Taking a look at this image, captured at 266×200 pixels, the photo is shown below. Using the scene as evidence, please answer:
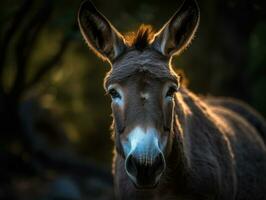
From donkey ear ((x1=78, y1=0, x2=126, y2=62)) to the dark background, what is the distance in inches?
138

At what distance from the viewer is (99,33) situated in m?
6.80

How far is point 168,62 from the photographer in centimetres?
657

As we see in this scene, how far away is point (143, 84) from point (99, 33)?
105cm

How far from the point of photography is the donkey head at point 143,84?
5672mm

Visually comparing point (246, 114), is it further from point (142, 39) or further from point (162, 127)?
point (162, 127)

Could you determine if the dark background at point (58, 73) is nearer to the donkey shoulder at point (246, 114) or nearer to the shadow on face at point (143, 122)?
the donkey shoulder at point (246, 114)

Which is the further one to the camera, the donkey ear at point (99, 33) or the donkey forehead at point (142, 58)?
the donkey ear at point (99, 33)

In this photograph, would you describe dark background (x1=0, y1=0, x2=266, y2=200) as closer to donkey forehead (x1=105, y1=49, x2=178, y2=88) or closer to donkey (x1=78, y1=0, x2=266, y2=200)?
donkey (x1=78, y1=0, x2=266, y2=200)

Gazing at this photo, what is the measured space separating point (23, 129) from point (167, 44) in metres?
8.55

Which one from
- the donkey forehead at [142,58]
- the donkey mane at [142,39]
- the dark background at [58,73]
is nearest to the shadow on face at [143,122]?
the donkey forehead at [142,58]

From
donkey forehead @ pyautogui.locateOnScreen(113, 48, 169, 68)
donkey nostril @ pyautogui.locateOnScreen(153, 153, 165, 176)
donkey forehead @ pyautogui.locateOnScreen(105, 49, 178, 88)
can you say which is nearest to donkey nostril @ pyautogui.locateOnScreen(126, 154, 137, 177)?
donkey nostril @ pyautogui.locateOnScreen(153, 153, 165, 176)

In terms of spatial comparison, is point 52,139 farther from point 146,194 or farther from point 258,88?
point 146,194

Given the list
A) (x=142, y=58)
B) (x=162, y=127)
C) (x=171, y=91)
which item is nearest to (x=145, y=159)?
(x=162, y=127)

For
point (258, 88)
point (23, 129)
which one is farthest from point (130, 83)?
point (258, 88)
